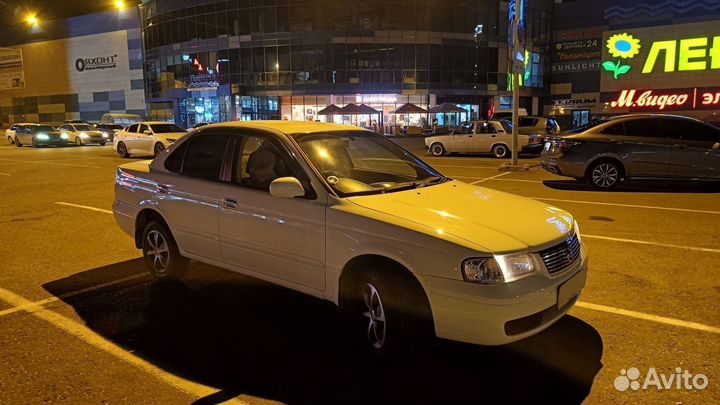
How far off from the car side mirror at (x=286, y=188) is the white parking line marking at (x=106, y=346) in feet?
4.71

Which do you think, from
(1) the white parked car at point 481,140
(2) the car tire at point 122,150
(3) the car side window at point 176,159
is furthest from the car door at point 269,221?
(2) the car tire at point 122,150

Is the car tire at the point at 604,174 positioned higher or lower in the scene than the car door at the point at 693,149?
lower

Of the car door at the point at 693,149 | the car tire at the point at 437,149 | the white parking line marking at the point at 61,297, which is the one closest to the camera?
the white parking line marking at the point at 61,297

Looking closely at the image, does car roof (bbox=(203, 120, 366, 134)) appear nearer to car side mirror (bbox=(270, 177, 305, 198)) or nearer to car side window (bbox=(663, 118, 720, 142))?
car side mirror (bbox=(270, 177, 305, 198))

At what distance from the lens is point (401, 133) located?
150 ft

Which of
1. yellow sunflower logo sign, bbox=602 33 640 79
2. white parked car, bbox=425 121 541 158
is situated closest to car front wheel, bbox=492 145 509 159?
white parked car, bbox=425 121 541 158

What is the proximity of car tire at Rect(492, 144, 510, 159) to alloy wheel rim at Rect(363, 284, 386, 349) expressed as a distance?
17810 millimetres

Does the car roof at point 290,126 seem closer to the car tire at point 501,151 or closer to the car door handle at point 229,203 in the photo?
the car door handle at point 229,203

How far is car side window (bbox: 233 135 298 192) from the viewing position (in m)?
4.50

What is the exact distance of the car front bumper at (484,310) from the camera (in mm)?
3293

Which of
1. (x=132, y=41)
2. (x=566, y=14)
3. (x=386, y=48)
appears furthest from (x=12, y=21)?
(x=566, y=14)

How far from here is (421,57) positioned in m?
47.3

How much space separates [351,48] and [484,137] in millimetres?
29069

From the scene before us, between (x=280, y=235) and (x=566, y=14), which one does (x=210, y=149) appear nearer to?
(x=280, y=235)
